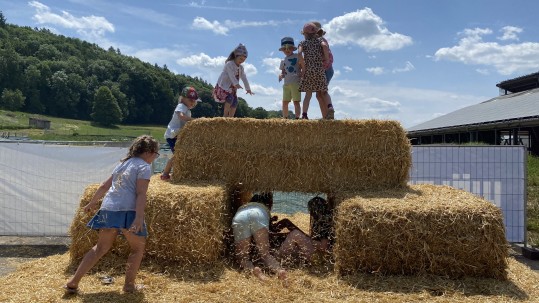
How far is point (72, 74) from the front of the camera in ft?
327

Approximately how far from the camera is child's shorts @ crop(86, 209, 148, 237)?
4410 millimetres

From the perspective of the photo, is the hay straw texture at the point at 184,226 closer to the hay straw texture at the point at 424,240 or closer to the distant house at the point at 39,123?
the hay straw texture at the point at 424,240

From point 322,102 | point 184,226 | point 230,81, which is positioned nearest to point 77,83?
point 230,81

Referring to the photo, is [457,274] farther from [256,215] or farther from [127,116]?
[127,116]

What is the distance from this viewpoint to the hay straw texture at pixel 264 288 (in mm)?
4445

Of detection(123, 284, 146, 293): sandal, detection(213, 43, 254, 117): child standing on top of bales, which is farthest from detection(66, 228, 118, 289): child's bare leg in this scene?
detection(213, 43, 254, 117): child standing on top of bales

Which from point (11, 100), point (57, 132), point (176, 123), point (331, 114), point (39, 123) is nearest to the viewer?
point (331, 114)

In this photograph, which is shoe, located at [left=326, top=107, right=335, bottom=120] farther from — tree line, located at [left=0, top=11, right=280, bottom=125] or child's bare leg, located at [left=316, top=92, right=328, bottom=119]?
tree line, located at [left=0, top=11, right=280, bottom=125]

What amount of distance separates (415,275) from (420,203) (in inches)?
32.1

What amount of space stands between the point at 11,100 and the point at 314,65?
95.1 meters

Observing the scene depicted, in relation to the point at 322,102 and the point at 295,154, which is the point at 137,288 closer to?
the point at 295,154

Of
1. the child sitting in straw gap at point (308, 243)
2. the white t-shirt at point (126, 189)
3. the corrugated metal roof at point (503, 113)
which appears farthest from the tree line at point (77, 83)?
the white t-shirt at point (126, 189)

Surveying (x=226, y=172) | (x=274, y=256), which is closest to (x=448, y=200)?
(x=274, y=256)

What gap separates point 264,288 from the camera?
470cm
